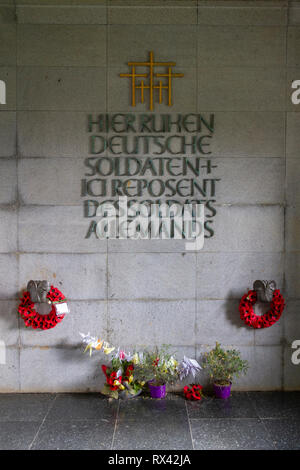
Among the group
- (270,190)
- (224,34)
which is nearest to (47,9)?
(224,34)

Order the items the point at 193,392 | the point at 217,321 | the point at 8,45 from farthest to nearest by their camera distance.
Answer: the point at 217,321 → the point at 8,45 → the point at 193,392

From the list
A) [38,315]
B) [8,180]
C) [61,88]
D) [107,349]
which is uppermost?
[61,88]

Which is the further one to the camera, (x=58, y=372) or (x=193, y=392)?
(x=58, y=372)

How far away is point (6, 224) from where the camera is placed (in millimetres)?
3770

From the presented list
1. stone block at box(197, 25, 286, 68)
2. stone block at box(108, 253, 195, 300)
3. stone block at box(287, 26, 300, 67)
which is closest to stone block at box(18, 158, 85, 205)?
stone block at box(108, 253, 195, 300)

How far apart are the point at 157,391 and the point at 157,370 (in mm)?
185

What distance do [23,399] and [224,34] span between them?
3705 mm

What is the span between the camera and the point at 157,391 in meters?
3.64

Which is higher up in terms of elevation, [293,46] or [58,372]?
[293,46]

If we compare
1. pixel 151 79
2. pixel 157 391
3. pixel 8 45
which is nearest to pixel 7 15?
pixel 8 45

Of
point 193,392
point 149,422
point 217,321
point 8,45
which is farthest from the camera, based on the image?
point 217,321

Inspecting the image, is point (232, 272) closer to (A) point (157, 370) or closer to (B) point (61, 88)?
(A) point (157, 370)

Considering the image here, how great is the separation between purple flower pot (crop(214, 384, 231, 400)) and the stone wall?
25 cm

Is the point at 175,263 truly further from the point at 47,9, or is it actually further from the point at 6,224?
the point at 47,9
